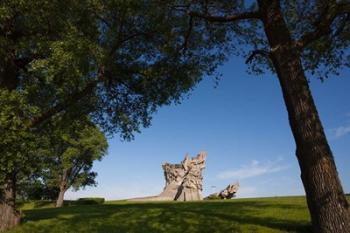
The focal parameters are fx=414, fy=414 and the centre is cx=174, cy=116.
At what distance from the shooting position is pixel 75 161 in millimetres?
70125

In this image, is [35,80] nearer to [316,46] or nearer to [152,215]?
[152,215]

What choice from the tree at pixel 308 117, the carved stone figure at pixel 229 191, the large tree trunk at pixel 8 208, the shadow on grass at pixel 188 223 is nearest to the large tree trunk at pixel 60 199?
the carved stone figure at pixel 229 191

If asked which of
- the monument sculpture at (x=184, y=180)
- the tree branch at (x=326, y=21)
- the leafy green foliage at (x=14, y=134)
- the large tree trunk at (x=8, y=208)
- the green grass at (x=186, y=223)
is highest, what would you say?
the monument sculpture at (x=184, y=180)

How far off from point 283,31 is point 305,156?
16.8 feet

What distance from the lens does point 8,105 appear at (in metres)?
22.8

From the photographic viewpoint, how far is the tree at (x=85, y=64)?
22.4 metres

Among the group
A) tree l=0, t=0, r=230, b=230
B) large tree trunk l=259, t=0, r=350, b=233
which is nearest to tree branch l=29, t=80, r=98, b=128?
tree l=0, t=0, r=230, b=230

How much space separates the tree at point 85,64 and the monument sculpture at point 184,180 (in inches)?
1545

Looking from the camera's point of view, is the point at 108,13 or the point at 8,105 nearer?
the point at 8,105

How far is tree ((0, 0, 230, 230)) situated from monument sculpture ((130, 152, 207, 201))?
129 ft

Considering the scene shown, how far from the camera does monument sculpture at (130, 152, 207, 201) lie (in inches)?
2660

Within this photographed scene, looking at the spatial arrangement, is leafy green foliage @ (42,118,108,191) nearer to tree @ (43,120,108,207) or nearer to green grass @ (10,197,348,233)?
tree @ (43,120,108,207)

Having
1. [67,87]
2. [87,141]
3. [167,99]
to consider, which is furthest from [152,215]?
[87,141]

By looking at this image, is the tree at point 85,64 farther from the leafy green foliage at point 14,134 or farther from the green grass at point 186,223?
the green grass at point 186,223
